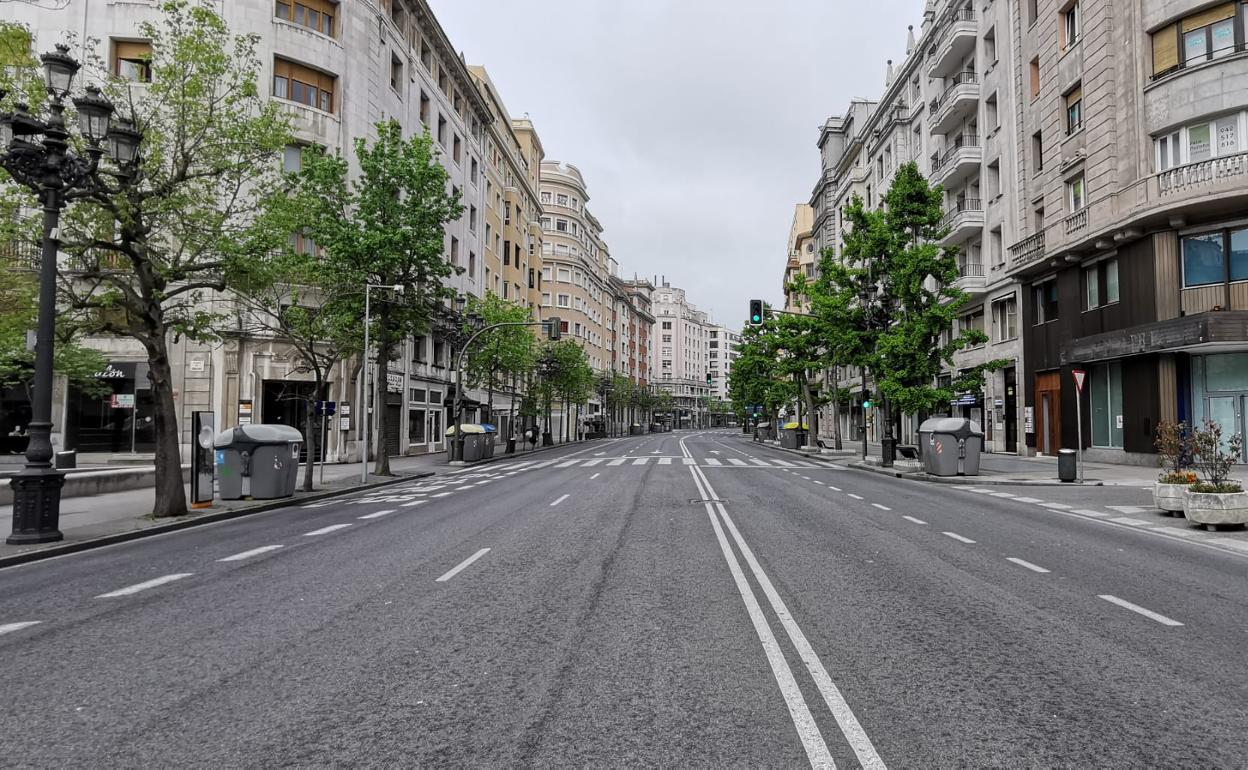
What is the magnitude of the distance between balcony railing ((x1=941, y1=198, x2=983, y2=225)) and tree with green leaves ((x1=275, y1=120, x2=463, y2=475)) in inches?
972

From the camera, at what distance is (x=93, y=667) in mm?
4539

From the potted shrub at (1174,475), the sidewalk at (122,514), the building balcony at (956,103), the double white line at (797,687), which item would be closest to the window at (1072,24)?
the building balcony at (956,103)

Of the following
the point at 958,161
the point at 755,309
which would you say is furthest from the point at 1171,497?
the point at 958,161

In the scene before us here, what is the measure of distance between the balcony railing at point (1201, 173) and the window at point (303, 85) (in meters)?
30.0

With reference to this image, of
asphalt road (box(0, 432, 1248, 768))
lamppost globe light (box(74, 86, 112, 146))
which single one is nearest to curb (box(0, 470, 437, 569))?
asphalt road (box(0, 432, 1248, 768))

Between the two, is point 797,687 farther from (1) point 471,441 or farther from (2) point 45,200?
(1) point 471,441

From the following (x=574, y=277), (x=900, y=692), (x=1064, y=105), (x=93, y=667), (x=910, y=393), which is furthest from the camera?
(x=574, y=277)

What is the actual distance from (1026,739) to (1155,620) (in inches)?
122

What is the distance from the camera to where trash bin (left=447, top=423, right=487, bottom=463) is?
31141 mm

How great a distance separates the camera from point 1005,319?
32156mm

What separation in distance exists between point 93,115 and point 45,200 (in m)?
1.36

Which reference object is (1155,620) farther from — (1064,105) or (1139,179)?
(1064,105)

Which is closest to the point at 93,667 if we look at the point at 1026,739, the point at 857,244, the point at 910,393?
the point at 1026,739

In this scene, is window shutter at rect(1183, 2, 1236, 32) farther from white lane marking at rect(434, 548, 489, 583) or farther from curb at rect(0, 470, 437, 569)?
→ curb at rect(0, 470, 437, 569)
